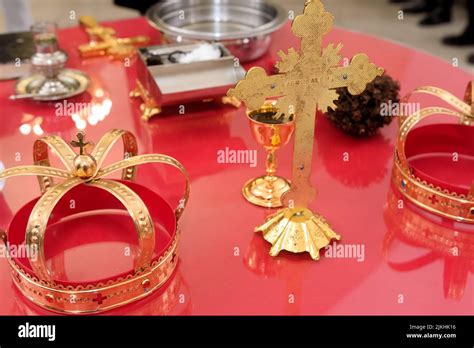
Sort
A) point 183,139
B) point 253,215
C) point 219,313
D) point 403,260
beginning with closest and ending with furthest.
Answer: point 219,313 < point 403,260 < point 253,215 < point 183,139

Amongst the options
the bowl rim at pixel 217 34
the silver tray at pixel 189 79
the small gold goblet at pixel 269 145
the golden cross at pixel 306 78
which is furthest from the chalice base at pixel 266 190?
the bowl rim at pixel 217 34

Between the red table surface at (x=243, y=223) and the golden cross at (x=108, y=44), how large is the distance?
131mm

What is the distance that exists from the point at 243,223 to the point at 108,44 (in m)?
0.92

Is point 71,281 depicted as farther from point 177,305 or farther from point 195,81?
point 195,81

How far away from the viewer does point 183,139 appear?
4.66 ft

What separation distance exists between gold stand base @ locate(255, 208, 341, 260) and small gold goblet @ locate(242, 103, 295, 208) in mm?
93

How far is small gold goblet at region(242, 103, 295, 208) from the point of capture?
112 centimetres

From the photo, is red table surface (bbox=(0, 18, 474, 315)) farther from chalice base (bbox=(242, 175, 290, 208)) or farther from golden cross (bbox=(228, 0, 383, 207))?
golden cross (bbox=(228, 0, 383, 207))

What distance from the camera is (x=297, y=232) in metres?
1.06

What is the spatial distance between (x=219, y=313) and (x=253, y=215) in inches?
10.2

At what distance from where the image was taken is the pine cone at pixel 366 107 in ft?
4.43

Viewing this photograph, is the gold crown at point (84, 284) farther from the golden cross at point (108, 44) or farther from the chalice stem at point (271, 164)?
the golden cross at point (108, 44)

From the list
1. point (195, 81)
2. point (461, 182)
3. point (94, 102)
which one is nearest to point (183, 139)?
point (195, 81)

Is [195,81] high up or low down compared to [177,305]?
up
